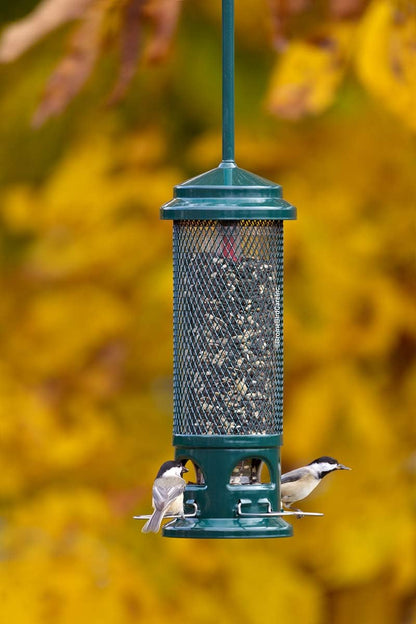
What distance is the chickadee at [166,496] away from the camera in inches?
220

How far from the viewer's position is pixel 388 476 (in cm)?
873

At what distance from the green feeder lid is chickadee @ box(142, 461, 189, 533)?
97cm

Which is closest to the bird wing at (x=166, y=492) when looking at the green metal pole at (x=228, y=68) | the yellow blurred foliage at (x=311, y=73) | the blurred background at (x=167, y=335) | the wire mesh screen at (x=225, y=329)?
the wire mesh screen at (x=225, y=329)

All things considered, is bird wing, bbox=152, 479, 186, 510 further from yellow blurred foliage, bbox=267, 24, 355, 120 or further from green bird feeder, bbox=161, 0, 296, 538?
yellow blurred foliage, bbox=267, 24, 355, 120

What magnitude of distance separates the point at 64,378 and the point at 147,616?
1640 millimetres

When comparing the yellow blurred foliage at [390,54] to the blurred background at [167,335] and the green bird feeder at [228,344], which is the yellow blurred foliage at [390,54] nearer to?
the green bird feeder at [228,344]

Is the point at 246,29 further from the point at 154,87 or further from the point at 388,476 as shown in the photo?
the point at 388,476

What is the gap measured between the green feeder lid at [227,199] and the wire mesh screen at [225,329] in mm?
177

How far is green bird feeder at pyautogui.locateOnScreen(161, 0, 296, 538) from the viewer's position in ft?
18.9

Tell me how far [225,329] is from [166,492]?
738 millimetres

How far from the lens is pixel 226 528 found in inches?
223

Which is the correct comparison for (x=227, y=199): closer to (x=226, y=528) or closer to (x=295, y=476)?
(x=226, y=528)

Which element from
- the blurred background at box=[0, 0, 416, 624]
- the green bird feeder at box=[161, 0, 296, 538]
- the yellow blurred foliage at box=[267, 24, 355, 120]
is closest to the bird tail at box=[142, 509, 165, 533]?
the green bird feeder at box=[161, 0, 296, 538]

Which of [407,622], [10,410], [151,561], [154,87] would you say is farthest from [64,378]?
[407,622]
